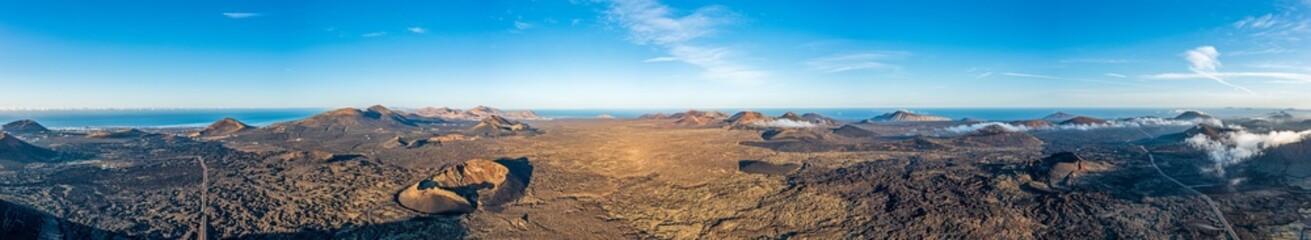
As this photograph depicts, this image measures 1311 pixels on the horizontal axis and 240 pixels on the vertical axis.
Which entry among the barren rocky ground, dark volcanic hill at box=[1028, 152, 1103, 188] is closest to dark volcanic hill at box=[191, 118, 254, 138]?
the barren rocky ground

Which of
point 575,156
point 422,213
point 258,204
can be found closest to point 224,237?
point 258,204

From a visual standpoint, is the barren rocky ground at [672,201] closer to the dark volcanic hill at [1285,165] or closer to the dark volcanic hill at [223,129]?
the dark volcanic hill at [1285,165]

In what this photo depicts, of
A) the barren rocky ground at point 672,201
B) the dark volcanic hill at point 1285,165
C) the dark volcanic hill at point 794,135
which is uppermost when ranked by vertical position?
the dark volcanic hill at point 1285,165

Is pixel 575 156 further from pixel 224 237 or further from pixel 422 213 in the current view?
pixel 224 237

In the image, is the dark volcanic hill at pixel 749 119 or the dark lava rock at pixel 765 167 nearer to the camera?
the dark lava rock at pixel 765 167

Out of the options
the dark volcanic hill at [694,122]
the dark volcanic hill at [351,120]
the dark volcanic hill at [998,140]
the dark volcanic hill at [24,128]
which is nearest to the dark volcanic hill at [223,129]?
the dark volcanic hill at [351,120]

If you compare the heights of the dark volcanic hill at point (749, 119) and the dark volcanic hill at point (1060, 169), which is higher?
the dark volcanic hill at point (749, 119)

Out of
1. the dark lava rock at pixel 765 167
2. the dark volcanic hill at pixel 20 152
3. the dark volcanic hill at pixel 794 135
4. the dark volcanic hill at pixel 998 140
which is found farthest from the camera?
the dark volcanic hill at pixel 794 135

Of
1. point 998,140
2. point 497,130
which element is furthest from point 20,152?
point 998,140
